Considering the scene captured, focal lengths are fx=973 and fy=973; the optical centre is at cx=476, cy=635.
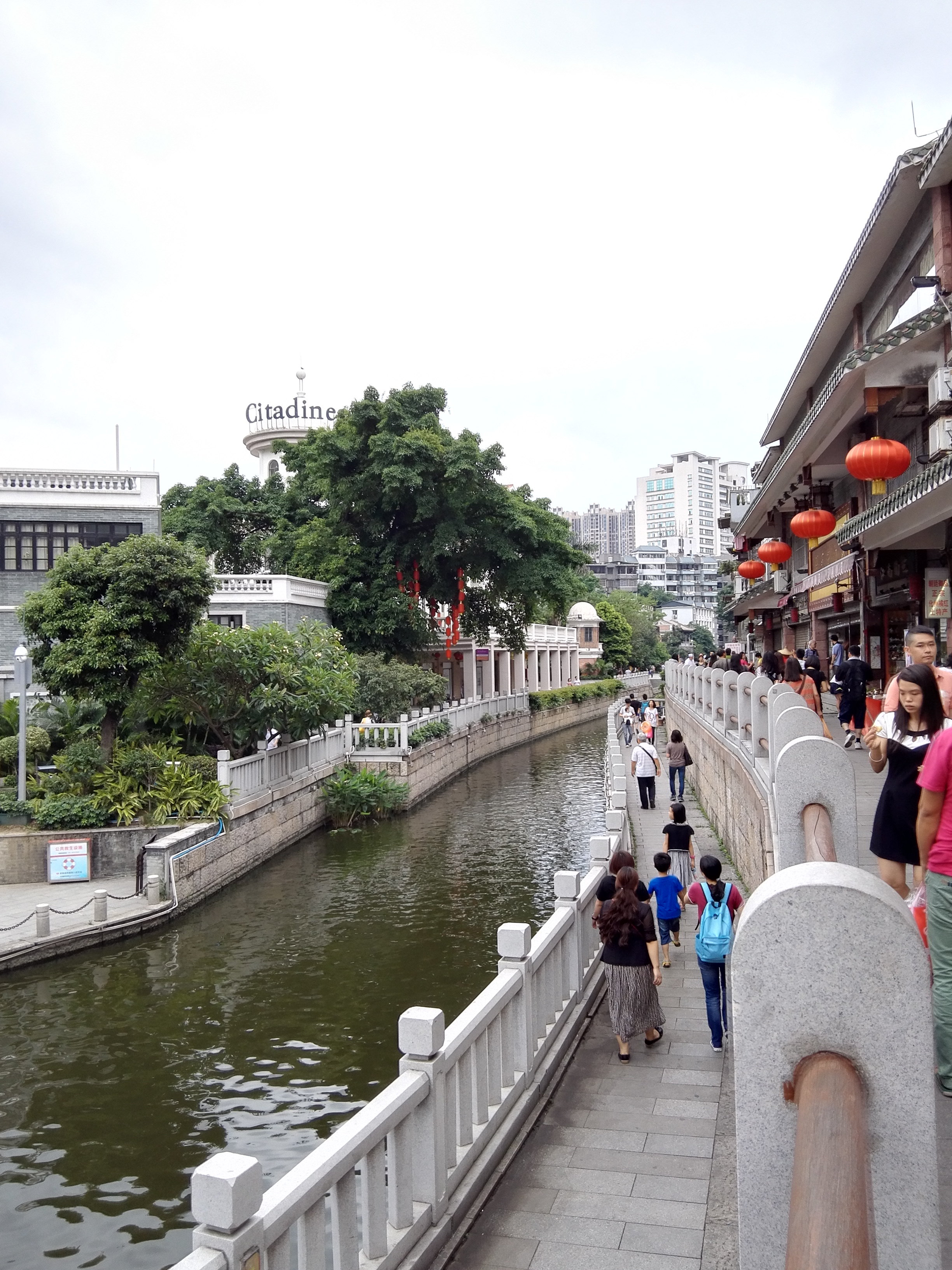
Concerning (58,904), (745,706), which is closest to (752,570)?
(745,706)

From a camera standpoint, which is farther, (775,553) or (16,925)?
(775,553)

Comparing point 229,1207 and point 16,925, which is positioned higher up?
point 229,1207

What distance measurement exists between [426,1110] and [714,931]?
3256mm

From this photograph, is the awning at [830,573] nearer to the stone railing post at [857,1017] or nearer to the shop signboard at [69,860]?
the shop signboard at [69,860]

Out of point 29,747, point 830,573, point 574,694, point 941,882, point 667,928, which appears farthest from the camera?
point 574,694

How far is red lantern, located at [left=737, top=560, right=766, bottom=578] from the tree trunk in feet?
61.5

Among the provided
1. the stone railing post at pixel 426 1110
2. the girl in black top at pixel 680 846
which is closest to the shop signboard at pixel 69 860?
the girl in black top at pixel 680 846

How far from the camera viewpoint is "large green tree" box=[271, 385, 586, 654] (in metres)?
30.8

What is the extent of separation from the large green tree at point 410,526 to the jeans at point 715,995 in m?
24.0

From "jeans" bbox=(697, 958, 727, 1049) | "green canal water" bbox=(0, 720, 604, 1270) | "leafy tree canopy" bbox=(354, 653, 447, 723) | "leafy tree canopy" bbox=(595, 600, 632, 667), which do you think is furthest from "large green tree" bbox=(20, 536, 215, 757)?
"leafy tree canopy" bbox=(595, 600, 632, 667)

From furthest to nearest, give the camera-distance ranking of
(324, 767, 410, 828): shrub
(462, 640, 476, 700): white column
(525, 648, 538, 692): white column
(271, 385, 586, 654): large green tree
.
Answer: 1. (525, 648, 538, 692): white column
2. (462, 640, 476, 700): white column
3. (271, 385, 586, 654): large green tree
4. (324, 767, 410, 828): shrub

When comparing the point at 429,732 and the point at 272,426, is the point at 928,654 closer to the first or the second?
the point at 429,732

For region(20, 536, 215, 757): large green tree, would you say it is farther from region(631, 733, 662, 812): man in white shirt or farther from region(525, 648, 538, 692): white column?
region(525, 648, 538, 692): white column

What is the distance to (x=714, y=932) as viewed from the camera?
688 centimetres
